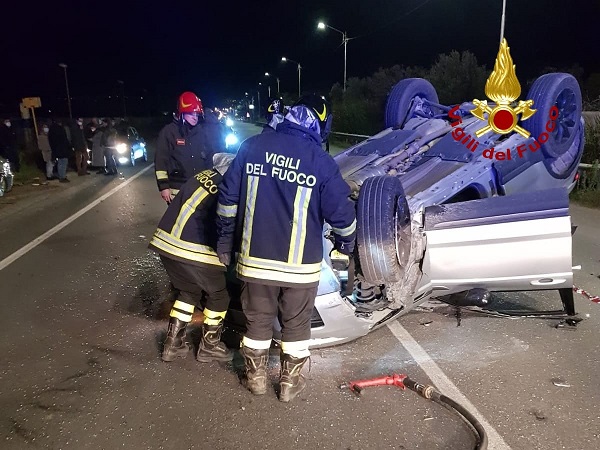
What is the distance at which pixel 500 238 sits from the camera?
3.53m

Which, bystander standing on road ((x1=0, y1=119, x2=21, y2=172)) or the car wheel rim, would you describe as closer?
the car wheel rim

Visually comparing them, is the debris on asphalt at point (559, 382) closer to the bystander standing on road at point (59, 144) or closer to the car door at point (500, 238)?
the car door at point (500, 238)

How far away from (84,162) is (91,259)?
911 centimetres

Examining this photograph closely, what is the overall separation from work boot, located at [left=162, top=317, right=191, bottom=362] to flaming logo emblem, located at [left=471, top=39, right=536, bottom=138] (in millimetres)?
2983

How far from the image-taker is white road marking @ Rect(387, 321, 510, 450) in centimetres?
279

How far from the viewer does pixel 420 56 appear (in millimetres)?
47375

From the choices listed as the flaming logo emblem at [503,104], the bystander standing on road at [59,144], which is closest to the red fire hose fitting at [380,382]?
the flaming logo emblem at [503,104]

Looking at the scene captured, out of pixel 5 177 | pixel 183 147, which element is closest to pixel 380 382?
pixel 183 147

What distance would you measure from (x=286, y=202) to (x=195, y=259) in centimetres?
82

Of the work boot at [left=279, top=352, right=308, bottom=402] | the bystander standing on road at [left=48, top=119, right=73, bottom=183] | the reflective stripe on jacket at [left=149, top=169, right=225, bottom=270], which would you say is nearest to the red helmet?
the reflective stripe on jacket at [left=149, top=169, right=225, bottom=270]

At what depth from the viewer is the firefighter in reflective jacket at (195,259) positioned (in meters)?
3.44

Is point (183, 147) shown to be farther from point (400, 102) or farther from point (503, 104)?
point (503, 104)

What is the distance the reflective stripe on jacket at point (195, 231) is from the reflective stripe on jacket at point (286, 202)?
400 millimetres

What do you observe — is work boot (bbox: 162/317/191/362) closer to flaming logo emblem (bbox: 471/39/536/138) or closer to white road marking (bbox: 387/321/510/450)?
white road marking (bbox: 387/321/510/450)
